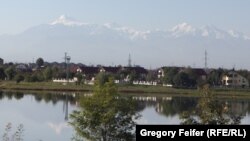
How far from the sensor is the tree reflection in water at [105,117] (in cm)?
1505

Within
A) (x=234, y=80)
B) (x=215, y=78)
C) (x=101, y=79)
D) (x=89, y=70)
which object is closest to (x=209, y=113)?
(x=101, y=79)

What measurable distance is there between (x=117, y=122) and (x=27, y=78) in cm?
6919

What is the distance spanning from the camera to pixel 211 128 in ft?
17.3

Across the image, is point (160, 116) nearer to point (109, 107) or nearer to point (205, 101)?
point (109, 107)

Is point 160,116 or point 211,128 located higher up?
point 211,128

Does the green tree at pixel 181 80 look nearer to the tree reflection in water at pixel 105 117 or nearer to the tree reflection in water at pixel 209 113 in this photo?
the tree reflection in water at pixel 105 117

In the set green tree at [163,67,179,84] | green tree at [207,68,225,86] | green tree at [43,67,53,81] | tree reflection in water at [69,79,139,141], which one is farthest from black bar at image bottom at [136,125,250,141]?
green tree at [43,67,53,81]

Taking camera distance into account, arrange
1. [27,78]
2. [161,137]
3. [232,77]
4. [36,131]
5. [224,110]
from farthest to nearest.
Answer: [232,77]
[27,78]
[36,131]
[224,110]
[161,137]

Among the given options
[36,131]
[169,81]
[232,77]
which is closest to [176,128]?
[36,131]

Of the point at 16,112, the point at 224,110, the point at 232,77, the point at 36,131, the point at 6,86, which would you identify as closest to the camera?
the point at 224,110

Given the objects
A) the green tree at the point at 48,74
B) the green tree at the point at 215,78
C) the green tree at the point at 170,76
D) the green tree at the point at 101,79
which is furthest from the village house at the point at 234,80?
the green tree at the point at 101,79

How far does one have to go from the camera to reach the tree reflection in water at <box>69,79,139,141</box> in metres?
15.1

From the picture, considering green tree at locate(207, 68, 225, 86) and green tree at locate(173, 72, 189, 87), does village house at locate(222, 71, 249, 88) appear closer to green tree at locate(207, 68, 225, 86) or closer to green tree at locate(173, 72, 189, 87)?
green tree at locate(207, 68, 225, 86)

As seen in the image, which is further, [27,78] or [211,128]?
[27,78]
